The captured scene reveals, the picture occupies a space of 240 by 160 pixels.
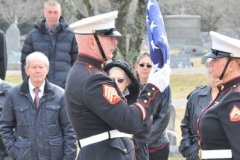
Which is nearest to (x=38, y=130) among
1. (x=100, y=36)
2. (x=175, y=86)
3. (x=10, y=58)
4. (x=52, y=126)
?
(x=52, y=126)

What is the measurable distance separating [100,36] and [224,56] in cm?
94

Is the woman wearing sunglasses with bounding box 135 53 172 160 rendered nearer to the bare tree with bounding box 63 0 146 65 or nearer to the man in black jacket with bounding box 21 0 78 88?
the man in black jacket with bounding box 21 0 78 88

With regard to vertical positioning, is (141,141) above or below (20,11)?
above

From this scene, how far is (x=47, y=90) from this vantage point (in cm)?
697

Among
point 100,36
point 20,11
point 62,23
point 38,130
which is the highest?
point 100,36

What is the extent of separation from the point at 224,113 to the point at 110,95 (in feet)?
2.80

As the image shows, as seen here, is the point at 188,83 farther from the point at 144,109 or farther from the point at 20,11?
the point at 20,11

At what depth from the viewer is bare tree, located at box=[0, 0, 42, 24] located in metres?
47.0

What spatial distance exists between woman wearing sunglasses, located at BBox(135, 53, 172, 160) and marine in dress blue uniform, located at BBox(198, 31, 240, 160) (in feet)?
7.74

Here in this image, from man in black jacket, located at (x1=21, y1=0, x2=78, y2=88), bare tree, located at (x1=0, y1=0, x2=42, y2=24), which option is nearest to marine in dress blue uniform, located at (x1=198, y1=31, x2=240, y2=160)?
man in black jacket, located at (x1=21, y1=0, x2=78, y2=88)

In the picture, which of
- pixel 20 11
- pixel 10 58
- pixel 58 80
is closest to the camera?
pixel 58 80

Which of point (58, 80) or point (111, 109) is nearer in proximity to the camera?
point (111, 109)

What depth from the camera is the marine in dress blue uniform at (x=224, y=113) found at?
443 centimetres

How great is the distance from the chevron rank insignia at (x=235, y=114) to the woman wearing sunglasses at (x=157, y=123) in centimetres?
259
